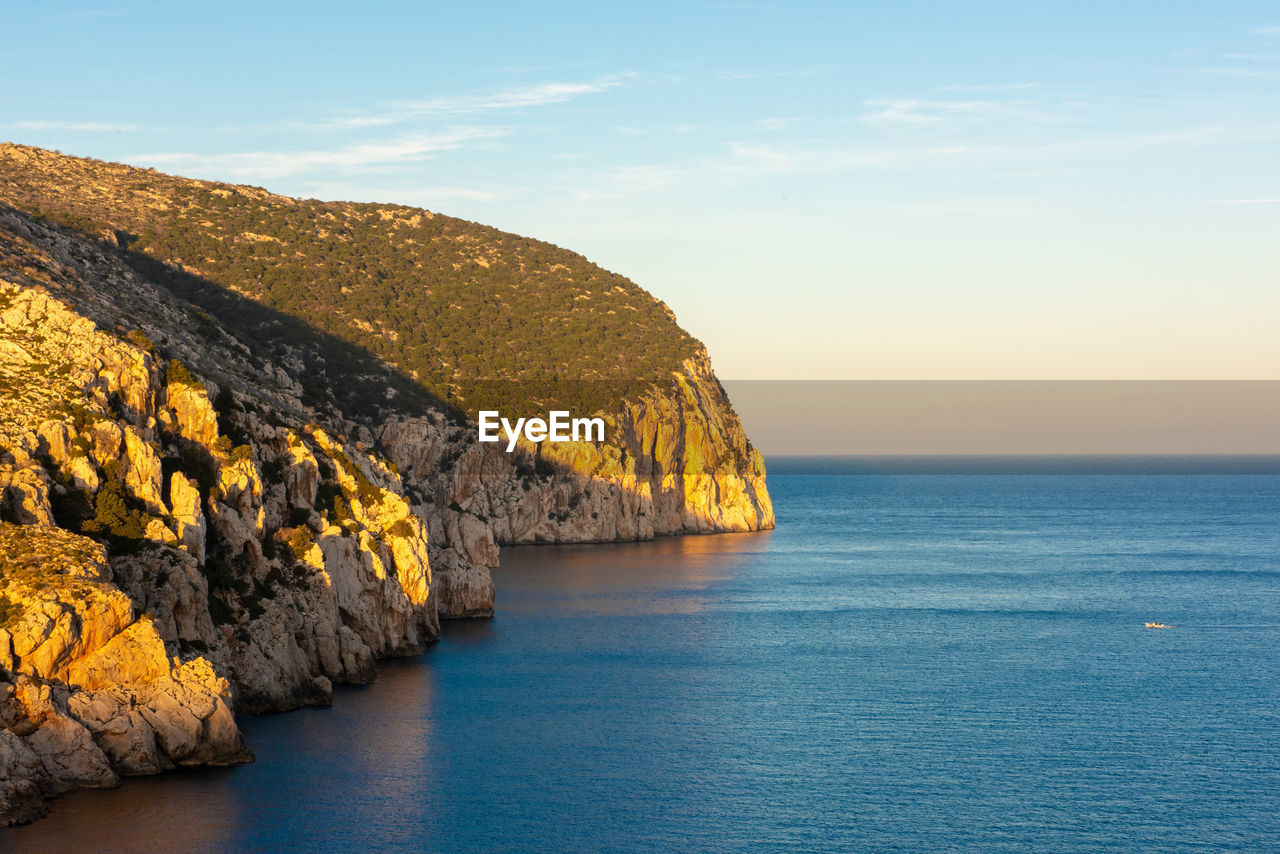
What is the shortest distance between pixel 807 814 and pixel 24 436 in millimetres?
32973

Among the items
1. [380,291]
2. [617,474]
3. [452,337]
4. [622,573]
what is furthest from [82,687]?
[380,291]

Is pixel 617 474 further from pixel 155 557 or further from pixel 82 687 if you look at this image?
pixel 82 687

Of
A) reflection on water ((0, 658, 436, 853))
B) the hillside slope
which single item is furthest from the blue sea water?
the hillside slope

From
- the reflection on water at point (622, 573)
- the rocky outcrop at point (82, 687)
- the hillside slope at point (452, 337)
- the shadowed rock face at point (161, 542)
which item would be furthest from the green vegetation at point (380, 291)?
the rocky outcrop at point (82, 687)

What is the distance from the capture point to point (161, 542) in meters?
49.7

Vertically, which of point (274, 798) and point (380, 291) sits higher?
point (380, 291)

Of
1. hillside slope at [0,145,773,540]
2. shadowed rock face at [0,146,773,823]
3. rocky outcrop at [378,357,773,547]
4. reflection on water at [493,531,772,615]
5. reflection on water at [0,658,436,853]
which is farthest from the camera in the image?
hillside slope at [0,145,773,540]

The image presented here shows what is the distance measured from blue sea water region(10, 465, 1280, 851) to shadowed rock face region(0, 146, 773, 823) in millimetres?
2140

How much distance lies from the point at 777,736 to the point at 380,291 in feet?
381

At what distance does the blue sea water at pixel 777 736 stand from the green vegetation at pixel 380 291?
163 feet

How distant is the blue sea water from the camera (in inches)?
1604

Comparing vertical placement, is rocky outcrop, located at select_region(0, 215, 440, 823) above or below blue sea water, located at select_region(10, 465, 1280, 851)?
above

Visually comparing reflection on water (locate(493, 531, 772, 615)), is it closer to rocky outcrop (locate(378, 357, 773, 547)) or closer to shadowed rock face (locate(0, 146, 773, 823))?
rocky outcrop (locate(378, 357, 773, 547))

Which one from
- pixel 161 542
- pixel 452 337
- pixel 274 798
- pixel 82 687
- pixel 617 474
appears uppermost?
pixel 452 337
